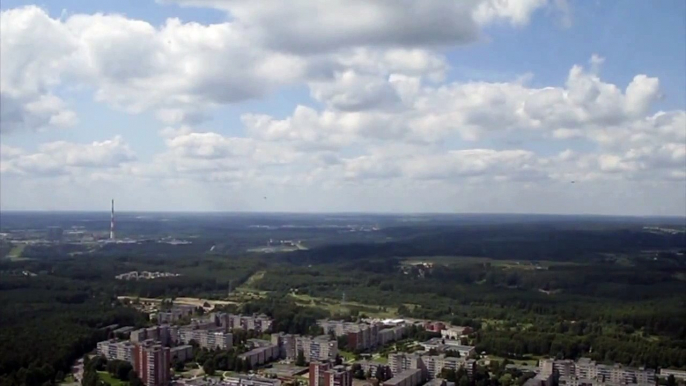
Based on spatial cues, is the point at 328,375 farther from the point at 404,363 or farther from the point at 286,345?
the point at 286,345

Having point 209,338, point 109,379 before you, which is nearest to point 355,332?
point 209,338

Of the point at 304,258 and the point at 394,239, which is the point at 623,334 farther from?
the point at 394,239

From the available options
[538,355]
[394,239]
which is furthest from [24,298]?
[394,239]

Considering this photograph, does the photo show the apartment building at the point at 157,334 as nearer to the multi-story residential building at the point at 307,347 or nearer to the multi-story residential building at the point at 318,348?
the multi-story residential building at the point at 307,347

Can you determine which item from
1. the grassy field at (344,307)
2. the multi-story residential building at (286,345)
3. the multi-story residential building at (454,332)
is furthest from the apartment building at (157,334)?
the multi-story residential building at (454,332)

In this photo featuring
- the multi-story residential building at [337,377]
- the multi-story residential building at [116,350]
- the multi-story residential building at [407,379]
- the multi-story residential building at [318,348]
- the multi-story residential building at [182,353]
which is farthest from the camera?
the multi-story residential building at [318,348]

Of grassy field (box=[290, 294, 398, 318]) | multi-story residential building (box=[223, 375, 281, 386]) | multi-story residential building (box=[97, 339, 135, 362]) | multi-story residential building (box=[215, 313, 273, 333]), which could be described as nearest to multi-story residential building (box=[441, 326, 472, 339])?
grassy field (box=[290, 294, 398, 318])

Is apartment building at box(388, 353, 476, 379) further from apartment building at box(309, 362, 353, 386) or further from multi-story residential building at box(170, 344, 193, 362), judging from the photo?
multi-story residential building at box(170, 344, 193, 362)
